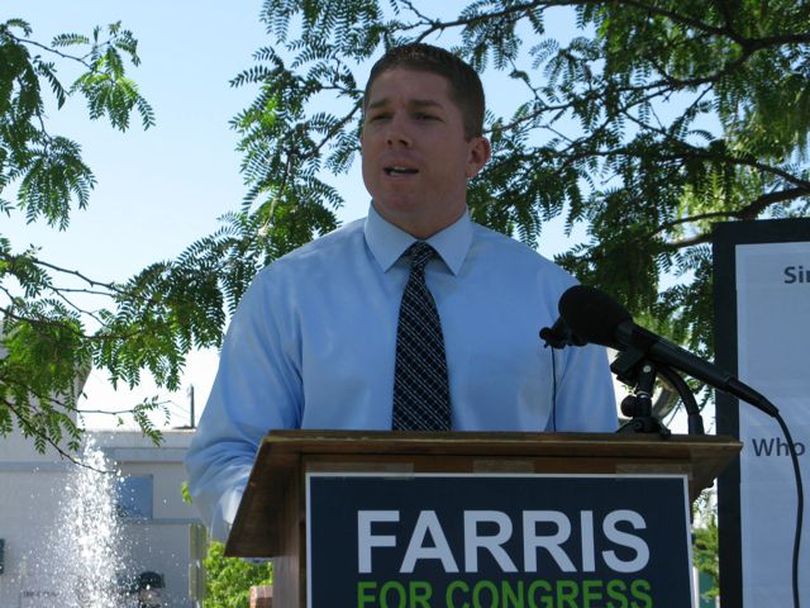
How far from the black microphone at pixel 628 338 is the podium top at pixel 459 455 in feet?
0.42

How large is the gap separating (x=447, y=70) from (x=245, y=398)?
93cm

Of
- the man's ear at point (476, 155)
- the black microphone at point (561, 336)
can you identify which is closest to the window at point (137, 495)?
the man's ear at point (476, 155)

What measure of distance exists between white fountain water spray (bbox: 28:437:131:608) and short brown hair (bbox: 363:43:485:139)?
37761mm

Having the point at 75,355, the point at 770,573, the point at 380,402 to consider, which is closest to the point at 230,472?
the point at 380,402

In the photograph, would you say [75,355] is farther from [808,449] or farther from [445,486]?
[445,486]

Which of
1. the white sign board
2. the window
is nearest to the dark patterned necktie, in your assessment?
the white sign board

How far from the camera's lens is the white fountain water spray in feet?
143

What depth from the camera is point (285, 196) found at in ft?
24.5

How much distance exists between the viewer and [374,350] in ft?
10.7

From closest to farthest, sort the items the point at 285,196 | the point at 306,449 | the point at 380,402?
the point at 306,449, the point at 380,402, the point at 285,196

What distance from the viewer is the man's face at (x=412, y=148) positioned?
3.36m

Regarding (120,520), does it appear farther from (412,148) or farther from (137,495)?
(412,148)

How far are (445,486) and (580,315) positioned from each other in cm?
47

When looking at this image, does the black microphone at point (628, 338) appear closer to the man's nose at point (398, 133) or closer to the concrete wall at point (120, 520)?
the man's nose at point (398, 133)
